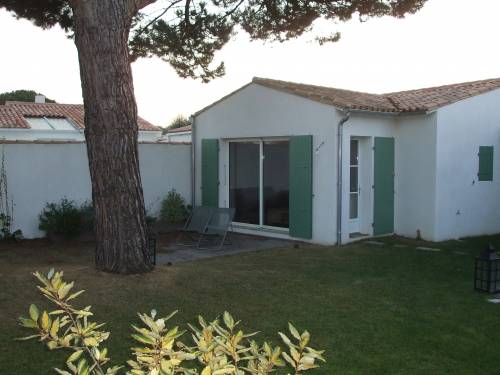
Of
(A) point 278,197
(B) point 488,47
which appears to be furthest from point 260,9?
(B) point 488,47

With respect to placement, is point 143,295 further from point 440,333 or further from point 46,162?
point 46,162

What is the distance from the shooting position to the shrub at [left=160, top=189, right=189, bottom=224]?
42.2 feet

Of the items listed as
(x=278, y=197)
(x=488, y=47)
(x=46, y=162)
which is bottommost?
(x=278, y=197)

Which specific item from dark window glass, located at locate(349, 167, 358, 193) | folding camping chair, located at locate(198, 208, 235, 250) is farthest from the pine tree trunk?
dark window glass, located at locate(349, 167, 358, 193)

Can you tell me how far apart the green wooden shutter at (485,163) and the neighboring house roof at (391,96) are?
1.34 m

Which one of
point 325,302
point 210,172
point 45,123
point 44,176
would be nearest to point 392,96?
point 210,172

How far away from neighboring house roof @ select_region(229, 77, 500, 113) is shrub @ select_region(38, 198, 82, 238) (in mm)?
4994

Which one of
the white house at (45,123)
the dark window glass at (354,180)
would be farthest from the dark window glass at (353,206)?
the white house at (45,123)

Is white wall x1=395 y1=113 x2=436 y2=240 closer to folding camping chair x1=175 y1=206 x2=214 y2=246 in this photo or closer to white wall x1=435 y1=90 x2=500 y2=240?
white wall x1=435 y1=90 x2=500 y2=240

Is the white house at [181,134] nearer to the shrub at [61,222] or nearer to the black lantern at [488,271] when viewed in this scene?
the shrub at [61,222]

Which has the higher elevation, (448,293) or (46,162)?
(46,162)

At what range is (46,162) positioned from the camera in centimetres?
1122

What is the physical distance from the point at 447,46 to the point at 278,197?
560 cm

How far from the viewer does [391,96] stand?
1330cm
